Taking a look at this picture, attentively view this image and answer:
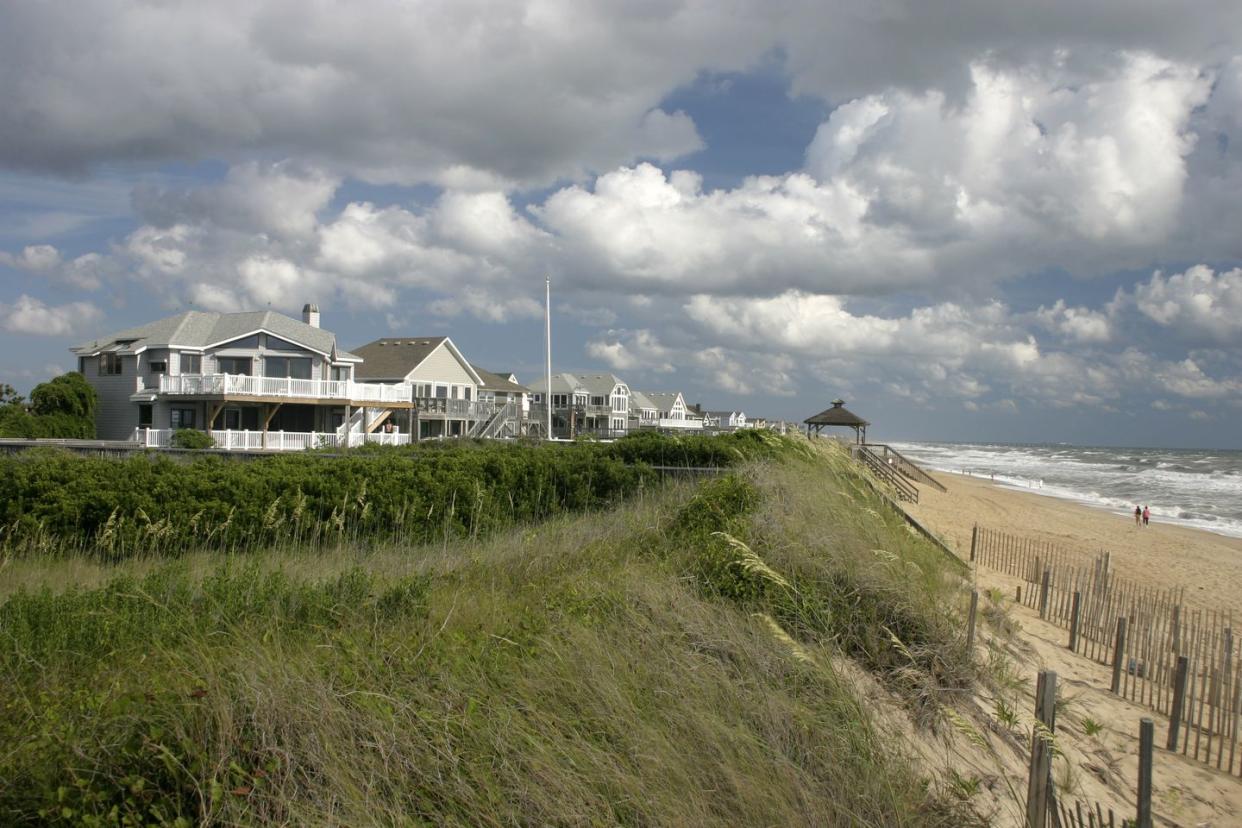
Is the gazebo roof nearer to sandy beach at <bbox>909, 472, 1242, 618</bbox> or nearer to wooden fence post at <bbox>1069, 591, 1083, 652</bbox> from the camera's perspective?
sandy beach at <bbox>909, 472, 1242, 618</bbox>

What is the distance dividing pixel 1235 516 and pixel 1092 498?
372 inches

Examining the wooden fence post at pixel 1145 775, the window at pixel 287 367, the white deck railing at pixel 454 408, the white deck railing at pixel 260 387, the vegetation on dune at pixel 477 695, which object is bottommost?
the wooden fence post at pixel 1145 775

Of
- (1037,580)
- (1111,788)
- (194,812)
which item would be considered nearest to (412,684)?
(194,812)

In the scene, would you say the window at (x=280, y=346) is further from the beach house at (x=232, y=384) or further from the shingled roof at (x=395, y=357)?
the shingled roof at (x=395, y=357)

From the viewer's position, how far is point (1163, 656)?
28.6ft

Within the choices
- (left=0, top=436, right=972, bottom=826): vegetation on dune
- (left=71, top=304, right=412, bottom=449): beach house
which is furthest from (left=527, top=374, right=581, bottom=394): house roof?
(left=0, top=436, right=972, bottom=826): vegetation on dune

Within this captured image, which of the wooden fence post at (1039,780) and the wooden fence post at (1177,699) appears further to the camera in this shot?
the wooden fence post at (1177,699)

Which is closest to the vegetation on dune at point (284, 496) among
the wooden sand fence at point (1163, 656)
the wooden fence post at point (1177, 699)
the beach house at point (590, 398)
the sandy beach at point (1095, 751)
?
the wooden sand fence at point (1163, 656)

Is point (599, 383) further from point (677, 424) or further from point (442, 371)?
point (442, 371)

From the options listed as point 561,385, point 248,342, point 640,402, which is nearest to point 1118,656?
point 248,342

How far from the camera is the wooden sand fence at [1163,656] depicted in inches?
288

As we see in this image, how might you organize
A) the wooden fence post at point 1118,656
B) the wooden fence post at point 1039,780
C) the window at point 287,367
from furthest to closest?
the window at point 287,367 < the wooden fence post at point 1118,656 < the wooden fence post at point 1039,780

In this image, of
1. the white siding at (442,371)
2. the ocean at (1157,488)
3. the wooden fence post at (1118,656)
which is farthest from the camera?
the white siding at (442,371)

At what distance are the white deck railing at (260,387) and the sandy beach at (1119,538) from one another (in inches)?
1001
